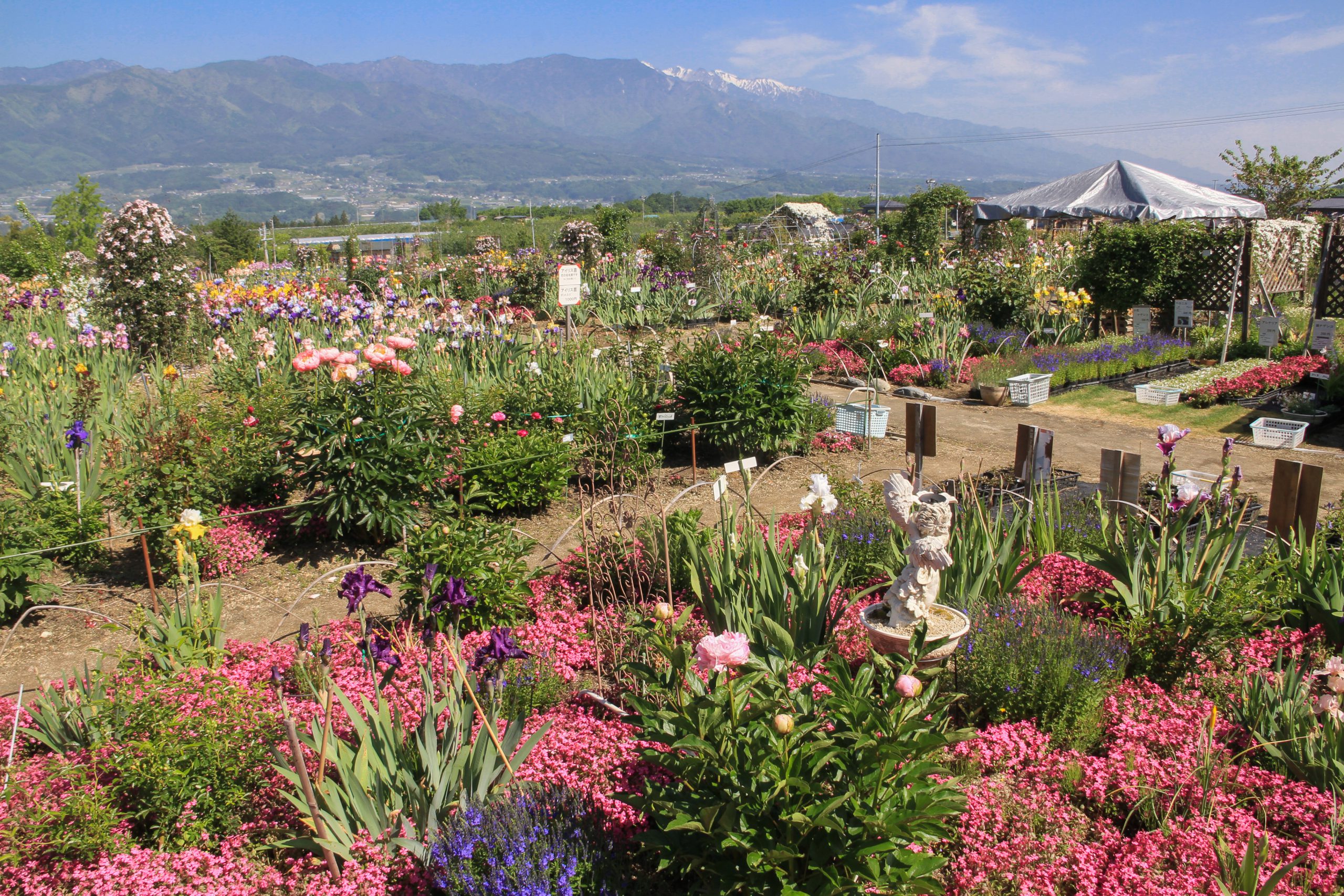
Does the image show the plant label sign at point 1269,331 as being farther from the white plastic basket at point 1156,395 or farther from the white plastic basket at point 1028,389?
the white plastic basket at point 1028,389

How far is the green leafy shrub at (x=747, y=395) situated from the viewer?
721 cm

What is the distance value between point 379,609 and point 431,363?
3602 millimetres

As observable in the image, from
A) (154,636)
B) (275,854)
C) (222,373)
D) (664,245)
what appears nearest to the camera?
(275,854)

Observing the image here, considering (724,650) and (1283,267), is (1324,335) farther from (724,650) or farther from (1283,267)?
(724,650)

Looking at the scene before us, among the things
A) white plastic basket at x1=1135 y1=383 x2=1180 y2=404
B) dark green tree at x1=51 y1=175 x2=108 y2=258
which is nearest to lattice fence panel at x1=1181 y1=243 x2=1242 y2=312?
white plastic basket at x1=1135 y1=383 x2=1180 y2=404

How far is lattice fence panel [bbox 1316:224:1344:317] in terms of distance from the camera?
11562mm

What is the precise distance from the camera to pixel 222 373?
28.0 ft

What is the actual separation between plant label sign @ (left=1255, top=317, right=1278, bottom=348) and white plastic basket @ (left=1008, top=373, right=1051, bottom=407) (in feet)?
10.8

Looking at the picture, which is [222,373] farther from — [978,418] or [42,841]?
[978,418]

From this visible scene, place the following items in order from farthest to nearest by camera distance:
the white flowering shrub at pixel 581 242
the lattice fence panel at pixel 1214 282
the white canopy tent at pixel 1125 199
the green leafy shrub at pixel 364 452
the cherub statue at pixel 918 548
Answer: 1. the white flowering shrub at pixel 581 242
2. the white canopy tent at pixel 1125 199
3. the lattice fence panel at pixel 1214 282
4. the green leafy shrub at pixel 364 452
5. the cherub statue at pixel 918 548

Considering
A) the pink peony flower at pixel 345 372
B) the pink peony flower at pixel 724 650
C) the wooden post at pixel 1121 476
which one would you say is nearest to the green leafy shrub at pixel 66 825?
the pink peony flower at pixel 724 650

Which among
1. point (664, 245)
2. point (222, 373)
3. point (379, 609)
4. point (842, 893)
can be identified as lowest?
point (379, 609)

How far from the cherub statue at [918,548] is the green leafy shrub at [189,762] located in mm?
2595

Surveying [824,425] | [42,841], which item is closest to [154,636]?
[42,841]
